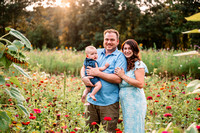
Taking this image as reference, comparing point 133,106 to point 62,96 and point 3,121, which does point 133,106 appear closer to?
point 3,121

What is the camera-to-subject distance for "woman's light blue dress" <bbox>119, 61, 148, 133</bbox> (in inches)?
99.1

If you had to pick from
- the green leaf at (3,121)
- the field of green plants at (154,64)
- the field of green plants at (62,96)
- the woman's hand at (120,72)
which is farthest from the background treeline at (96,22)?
the green leaf at (3,121)

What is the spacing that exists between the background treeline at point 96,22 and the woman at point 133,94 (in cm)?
2152

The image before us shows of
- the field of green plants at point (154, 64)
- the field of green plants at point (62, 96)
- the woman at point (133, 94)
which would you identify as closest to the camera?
the field of green plants at point (62, 96)

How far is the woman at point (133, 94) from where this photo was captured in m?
2.52

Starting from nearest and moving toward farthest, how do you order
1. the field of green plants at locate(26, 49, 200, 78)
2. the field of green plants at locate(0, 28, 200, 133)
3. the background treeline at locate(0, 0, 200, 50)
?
the field of green plants at locate(0, 28, 200, 133)
the field of green plants at locate(26, 49, 200, 78)
the background treeline at locate(0, 0, 200, 50)

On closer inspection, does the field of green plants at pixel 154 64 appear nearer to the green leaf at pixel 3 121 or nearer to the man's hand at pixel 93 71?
the man's hand at pixel 93 71

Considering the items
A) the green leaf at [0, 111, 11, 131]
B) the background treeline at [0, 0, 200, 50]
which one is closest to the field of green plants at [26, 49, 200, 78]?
the green leaf at [0, 111, 11, 131]

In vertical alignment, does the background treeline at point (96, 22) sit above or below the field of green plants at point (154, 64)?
above

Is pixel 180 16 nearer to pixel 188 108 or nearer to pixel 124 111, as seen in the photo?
pixel 188 108

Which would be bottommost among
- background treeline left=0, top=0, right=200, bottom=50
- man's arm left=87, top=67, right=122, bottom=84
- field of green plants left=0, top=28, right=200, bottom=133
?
field of green plants left=0, top=28, right=200, bottom=133

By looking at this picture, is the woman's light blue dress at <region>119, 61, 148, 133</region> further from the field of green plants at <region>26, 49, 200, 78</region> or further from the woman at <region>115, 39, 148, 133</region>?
the field of green plants at <region>26, 49, 200, 78</region>

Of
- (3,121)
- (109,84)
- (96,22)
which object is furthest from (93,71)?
(96,22)

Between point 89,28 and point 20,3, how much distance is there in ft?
32.2
